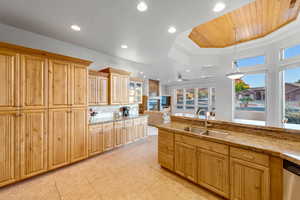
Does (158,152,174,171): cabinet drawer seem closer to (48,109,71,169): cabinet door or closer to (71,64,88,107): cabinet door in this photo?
(48,109,71,169): cabinet door

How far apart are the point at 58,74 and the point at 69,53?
1044mm

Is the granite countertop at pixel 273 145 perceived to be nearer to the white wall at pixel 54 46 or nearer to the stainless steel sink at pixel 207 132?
the stainless steel sink at pixel 207 132

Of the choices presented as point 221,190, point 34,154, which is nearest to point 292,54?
point 221,190

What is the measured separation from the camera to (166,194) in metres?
1.96

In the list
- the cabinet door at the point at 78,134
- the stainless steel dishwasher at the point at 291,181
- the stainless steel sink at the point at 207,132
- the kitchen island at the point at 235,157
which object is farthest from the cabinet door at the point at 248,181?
the cabinet door at the point at 78,134

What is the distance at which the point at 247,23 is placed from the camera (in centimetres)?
304

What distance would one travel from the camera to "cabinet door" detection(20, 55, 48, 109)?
215 centimetres

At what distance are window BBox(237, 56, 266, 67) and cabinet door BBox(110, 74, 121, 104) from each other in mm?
4755

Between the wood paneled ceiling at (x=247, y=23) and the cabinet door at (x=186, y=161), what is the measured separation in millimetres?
2940

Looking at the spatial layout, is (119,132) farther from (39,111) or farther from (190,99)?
(190,99)

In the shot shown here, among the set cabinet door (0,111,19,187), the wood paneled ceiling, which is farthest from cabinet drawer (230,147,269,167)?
cabinet door (0,111,19,187)

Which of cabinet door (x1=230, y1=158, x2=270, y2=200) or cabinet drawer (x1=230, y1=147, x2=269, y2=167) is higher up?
cabinet drawer (x1=230, y1=147, x2=269, y2=167)

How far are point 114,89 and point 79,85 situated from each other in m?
1.15

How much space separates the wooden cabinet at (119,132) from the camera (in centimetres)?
368
